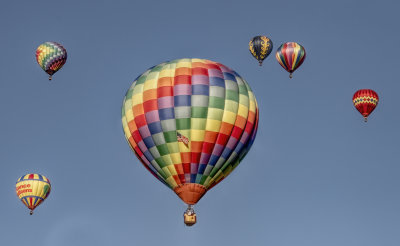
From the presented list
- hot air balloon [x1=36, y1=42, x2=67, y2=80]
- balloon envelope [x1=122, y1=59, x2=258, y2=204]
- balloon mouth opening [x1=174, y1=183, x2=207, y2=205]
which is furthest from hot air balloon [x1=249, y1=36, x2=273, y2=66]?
balloon mouth opening [x1=174, y1=183, x2=207, y2=205]

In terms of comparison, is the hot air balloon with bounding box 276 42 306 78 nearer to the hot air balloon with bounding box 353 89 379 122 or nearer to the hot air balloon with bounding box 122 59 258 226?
the hot air balloon with bounding box 353 89 379 122

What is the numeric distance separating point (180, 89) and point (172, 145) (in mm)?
2573

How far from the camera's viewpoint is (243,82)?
41.2 metres

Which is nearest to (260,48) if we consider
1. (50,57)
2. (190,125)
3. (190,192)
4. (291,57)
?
(291,57)

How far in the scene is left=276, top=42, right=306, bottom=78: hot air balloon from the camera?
50219 mm

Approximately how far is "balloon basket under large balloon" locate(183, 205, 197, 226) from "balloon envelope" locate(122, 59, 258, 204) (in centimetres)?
45

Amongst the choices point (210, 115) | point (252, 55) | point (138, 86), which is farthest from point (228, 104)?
point (252, 55)

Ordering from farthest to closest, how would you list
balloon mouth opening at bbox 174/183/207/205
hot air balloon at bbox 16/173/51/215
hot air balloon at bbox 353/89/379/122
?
hot air balloon at bbox 353/89/379/122 → hot air balloon at bbox 16/173/51/215 → balloon mouth opening at bbox 174/183/207/205

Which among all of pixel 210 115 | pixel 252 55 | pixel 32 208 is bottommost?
pixel 32 208

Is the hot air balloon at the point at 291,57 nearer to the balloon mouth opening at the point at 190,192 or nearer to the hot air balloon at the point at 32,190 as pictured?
the balloon mouth opening at the point at 190,192

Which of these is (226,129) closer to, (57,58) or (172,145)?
(172,145)

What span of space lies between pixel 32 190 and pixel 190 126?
13320 millimetres

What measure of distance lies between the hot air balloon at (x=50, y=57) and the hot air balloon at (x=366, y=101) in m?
17.4

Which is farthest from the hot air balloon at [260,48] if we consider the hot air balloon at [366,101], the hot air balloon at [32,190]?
the hot air balloon at [32,190]
